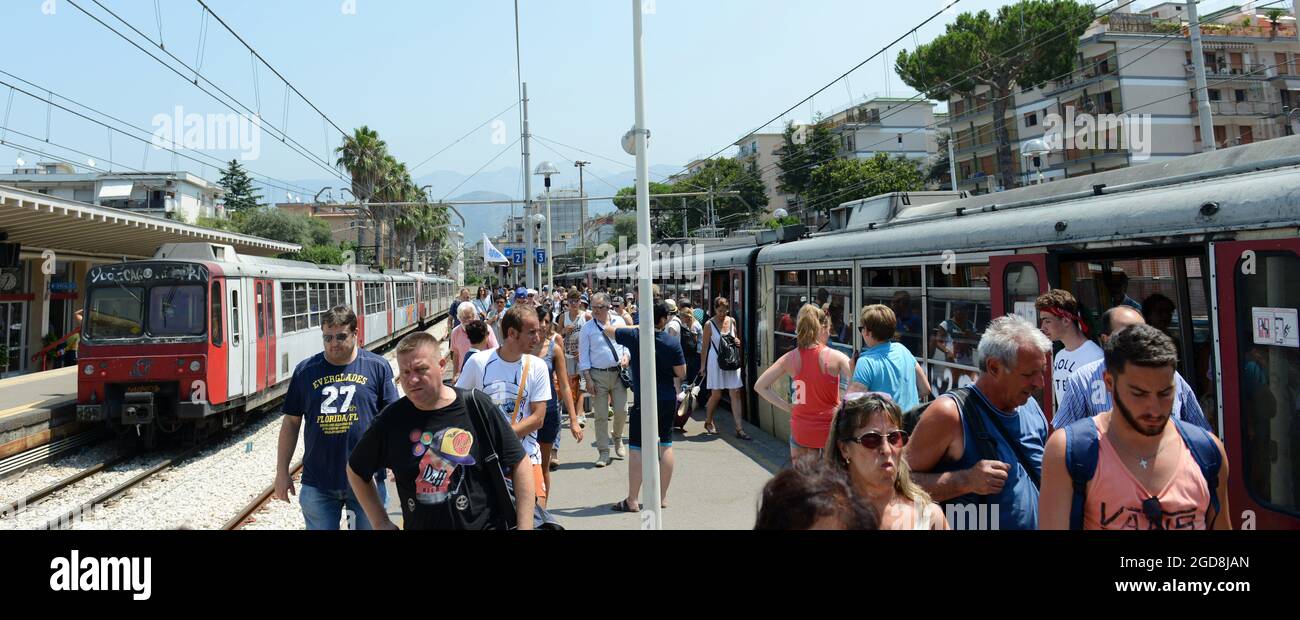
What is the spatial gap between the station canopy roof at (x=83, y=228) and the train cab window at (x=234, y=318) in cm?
521

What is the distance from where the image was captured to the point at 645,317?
4.84 m

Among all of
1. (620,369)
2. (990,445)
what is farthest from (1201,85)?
(990,445)

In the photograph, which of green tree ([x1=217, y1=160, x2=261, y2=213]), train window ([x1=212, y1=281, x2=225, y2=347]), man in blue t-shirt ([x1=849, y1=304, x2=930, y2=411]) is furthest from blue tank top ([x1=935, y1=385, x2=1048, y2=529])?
green tree ([x1=217, y1=160, x2=261, y2=213])

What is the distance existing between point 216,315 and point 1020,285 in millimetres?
10420

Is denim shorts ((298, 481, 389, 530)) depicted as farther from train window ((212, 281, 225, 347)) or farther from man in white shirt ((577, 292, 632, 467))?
train window ((212, 281, 225, 347))

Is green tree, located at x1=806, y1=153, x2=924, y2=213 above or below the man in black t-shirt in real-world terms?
above

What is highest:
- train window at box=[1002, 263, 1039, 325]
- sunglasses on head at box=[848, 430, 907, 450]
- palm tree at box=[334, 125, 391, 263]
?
palm tree at box=[334, 125, 391, 263]

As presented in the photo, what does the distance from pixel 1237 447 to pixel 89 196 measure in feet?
229

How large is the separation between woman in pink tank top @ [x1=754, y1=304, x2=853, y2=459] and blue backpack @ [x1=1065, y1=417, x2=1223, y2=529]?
2.79m

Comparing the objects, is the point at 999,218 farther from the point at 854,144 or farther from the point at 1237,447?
the point at 854,144

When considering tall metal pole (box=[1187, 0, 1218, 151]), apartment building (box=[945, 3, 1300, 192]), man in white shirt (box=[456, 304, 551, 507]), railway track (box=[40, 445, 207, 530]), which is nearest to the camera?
man in white shirt (box=[456, 304, 551, 507])

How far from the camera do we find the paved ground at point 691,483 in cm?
684

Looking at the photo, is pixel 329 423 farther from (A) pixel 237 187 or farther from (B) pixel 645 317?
(A) pixel 237 187

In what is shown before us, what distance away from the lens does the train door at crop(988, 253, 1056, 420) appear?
5.80 meters
